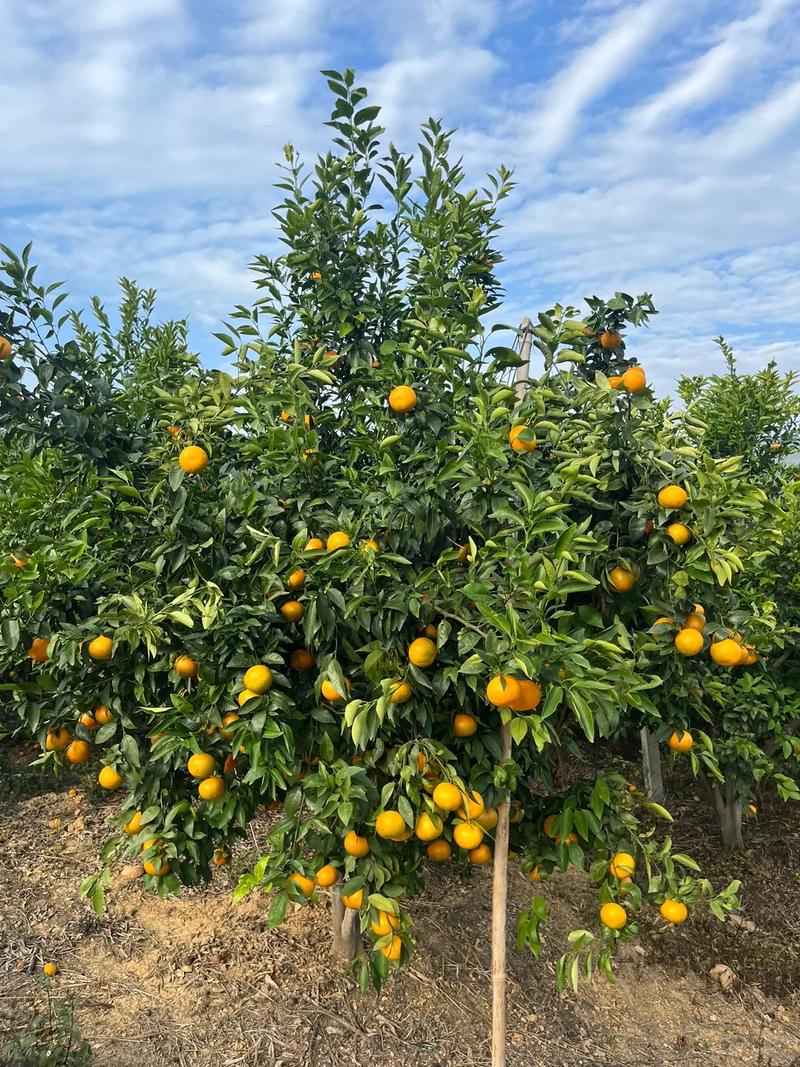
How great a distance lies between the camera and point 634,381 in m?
1.98

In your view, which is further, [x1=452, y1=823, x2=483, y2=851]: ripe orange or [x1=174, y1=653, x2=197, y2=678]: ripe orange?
[x1=174, y1=653, x2=197, y2=678]: ripe orange

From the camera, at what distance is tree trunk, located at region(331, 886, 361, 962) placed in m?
3.11

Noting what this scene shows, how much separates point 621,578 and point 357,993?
224 centimetres

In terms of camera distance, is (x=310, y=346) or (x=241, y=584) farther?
(x=310, y=346)

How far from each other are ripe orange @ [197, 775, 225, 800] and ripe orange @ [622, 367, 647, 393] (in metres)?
1.55

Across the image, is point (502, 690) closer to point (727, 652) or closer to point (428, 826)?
point (428, 826)

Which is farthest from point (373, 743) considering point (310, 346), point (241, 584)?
point (310, 346)

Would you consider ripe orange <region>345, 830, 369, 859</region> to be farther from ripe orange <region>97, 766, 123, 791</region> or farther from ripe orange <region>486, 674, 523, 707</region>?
ripe orange <region>97, 766, 123, 791</region>

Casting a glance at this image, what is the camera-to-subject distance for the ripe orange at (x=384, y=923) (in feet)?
6.30

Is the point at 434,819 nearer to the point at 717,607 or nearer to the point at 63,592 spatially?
the point at 717,607

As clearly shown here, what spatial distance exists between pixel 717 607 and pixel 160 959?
2.78 m

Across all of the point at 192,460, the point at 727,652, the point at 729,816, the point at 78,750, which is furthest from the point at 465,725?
the point at 729,816

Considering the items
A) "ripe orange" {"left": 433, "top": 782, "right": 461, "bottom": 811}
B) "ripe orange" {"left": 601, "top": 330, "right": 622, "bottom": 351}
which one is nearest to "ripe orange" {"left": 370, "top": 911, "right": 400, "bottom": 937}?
"ripe orange" {"left": 433, "top": 782, "right": 461, "bottom": 811}

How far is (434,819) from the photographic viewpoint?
1.85 m
